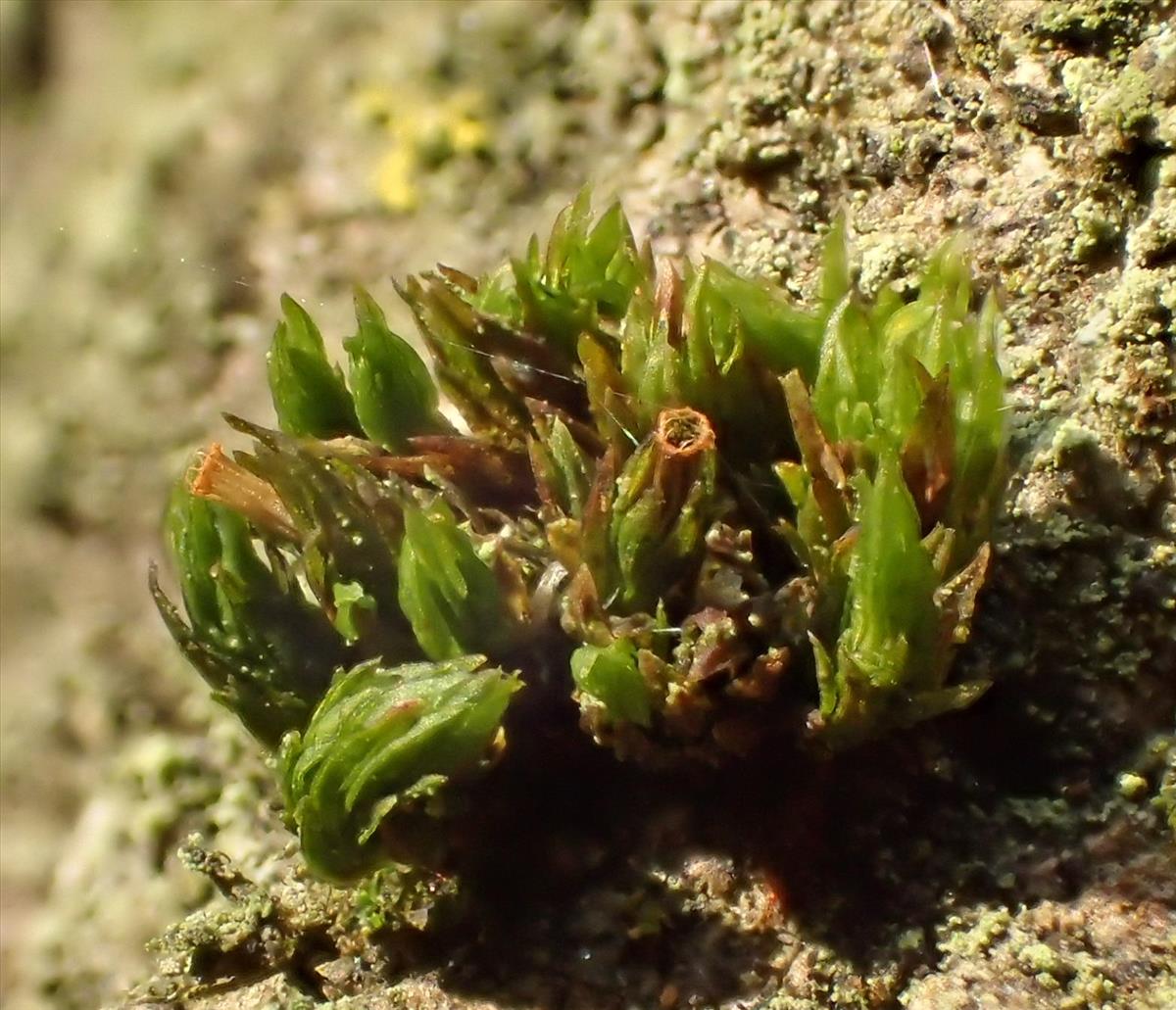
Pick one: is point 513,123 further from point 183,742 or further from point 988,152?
point 183,742

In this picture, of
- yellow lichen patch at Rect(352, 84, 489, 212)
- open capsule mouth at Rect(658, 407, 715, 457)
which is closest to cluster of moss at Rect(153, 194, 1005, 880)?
open capsule mouth at Rect(658, 407, 715, 457)

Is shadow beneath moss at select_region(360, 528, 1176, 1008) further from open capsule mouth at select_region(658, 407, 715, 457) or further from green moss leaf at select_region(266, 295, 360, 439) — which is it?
green moss leaf at select_region(266, 295, 360, 439)

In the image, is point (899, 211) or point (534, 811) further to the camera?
point (899, 211)

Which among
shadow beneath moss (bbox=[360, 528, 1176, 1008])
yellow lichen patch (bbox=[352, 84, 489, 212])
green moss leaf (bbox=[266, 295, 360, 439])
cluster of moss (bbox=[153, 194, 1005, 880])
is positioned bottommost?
shadow beneath moss (bbox=[360, 528, 1176, 1008])

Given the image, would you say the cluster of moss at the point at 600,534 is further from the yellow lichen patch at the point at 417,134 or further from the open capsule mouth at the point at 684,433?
the yellow lichen patch at the point at 417,134

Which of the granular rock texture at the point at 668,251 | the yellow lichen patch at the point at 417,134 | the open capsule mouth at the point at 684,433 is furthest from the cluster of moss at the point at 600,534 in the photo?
the yellow lichen patch at the point at 417,134

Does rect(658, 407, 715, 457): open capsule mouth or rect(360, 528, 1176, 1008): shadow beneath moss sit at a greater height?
rect(658, 407, 715, 457): open capsule mouth

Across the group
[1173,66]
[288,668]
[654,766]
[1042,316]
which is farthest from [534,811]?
[1173,66]
